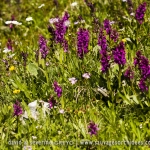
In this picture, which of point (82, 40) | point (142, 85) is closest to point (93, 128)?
point (142, 85)

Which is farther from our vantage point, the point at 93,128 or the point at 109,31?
the point at 109,31

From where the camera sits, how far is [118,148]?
12.3 ft

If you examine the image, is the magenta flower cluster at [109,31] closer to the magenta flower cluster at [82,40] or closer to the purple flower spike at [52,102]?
the magenta flower cluster at [82,40]

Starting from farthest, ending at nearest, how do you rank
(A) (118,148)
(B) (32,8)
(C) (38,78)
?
(B) (32,8), (C) (38,78), (A) (118,148)

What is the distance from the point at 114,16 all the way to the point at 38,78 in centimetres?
250

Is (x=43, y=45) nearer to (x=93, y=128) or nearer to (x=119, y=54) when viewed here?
(x=119, y=54)

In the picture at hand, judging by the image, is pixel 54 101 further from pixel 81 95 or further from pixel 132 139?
pixel 132 139

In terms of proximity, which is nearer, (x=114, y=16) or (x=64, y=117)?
(x=64, y=117)

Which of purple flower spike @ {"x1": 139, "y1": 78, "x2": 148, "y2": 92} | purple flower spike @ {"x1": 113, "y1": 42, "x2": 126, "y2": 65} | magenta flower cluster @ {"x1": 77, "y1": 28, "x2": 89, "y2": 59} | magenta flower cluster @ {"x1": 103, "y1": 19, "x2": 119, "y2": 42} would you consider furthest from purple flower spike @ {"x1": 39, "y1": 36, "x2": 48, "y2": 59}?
purple flower spike @ {"x1": 139, "y1": 78, "x2": 148, "y2": 92}

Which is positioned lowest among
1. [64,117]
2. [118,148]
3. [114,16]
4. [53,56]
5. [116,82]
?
[118,148]

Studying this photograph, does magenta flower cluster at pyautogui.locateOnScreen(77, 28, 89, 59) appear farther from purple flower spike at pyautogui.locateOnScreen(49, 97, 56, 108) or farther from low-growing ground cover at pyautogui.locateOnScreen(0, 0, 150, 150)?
purple flower spike at pyautogui.locateOnScreen(49, 97, 56, 108)

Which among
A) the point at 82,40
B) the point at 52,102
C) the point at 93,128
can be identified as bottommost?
the point at 93,128

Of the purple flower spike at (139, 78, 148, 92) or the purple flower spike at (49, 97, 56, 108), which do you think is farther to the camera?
the purple flower spike at (49, 97, 56, 108)

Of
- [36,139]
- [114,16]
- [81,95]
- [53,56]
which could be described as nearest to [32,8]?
[114,16]
